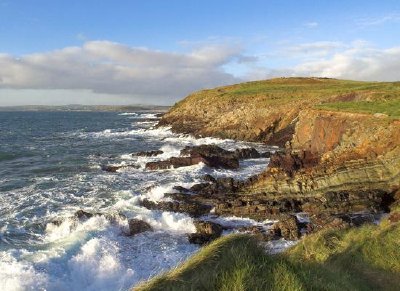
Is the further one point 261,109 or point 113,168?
point 261,109

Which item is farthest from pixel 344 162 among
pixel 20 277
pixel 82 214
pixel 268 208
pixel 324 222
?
pixel 20 277

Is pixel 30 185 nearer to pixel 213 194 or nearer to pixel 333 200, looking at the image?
pixel 213 194

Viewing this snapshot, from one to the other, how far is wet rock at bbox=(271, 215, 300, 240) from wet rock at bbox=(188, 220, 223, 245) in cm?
249

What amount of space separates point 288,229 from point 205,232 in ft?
12.0

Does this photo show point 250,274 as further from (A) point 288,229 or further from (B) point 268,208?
(B) point 268,208

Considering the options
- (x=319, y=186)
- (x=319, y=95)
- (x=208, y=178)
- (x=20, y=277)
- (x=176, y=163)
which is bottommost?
(x=20, y=277)

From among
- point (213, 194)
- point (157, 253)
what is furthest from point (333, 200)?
point (157, 253)

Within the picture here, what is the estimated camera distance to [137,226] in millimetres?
21188

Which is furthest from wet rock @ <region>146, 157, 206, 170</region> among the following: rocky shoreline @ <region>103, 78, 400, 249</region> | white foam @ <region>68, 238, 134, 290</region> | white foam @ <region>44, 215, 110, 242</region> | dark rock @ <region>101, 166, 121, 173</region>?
white foam @ <region>68, 238, 134, 290</region>

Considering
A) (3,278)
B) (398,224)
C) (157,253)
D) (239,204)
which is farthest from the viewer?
(239,204)

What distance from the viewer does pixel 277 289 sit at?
590 cm

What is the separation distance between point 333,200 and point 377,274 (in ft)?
42.9

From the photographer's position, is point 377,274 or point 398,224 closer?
point 377,274

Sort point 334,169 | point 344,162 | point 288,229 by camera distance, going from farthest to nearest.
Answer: point 344,162 < point 334,169 < point 288,229
